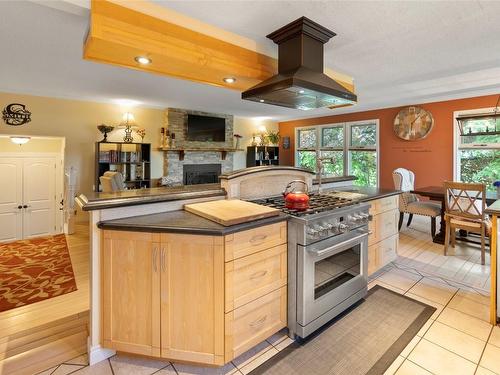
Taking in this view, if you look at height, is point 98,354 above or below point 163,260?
below

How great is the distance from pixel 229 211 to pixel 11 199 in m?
5.02

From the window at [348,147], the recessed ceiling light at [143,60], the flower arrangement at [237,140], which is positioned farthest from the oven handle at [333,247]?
the flower arrangement at [237,140]

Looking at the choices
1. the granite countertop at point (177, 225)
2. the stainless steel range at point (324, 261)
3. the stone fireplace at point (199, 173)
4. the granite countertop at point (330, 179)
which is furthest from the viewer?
the stone fireplace at point (199, 173)

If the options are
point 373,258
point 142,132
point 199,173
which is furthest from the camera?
point 199,173

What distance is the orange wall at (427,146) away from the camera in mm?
5117

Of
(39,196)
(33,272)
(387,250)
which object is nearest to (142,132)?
(39,196)

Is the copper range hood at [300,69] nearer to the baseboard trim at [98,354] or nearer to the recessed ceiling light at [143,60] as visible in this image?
the recessed ceiling light at [143,60]

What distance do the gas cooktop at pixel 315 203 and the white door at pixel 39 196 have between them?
4732mm

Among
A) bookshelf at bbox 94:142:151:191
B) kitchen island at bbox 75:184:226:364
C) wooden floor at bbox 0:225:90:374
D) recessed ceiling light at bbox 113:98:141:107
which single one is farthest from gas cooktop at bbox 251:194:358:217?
recessed ceiling light at bbox 113:98:141:107

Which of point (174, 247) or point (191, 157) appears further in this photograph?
point (191, 157)

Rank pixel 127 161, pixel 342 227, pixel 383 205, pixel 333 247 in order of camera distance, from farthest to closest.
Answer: pixel 127 161 < pixel 383 205 < pixel 342 227 < pixel 333 247

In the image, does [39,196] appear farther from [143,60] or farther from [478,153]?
[478,153]

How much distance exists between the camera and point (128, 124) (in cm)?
557

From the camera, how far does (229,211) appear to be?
6.16 ft
